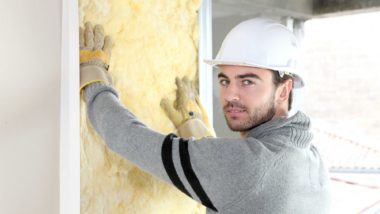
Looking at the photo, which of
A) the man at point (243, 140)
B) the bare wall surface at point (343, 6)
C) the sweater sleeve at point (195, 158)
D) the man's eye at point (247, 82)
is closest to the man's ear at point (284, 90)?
the man at point (243, 140)

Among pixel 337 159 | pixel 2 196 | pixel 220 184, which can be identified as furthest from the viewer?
pixel 337 159

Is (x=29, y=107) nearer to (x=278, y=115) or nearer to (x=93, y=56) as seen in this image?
(x=93, y=56)

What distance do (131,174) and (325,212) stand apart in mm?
639

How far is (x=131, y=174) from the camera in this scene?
1.39m

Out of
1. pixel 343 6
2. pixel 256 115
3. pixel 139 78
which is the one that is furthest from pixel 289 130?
pixel 343 6

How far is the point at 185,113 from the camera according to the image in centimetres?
158

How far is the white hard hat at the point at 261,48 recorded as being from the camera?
131cm


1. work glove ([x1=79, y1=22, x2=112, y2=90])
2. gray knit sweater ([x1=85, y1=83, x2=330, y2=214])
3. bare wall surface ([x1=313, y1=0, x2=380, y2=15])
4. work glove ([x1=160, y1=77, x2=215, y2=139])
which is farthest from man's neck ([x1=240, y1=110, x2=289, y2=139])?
bare wall surface ([x1=313, y1=0, x2=380, y2=15])

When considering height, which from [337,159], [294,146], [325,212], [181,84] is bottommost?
[337,159]

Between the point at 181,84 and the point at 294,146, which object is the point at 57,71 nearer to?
the point at 294,146

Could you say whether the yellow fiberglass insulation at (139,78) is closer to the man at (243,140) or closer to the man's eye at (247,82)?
the man at (243,140)

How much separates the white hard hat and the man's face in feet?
0.10

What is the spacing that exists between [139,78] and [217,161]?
1.54 ft

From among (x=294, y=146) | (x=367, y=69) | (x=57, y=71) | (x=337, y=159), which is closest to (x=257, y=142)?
(x=294, y=146)
